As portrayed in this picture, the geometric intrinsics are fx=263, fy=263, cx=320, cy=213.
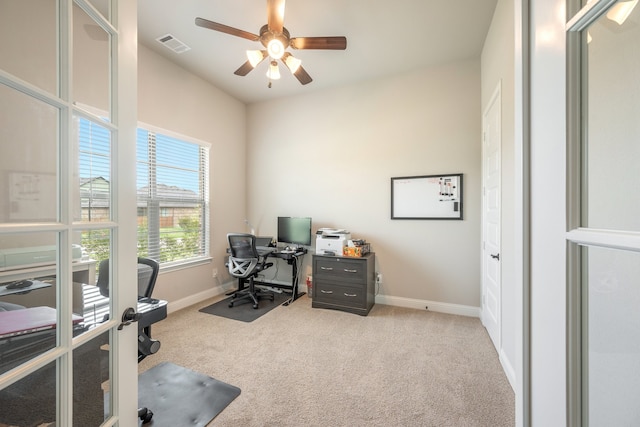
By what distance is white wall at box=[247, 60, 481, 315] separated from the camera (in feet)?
10.5

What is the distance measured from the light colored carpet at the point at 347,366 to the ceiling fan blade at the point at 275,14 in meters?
2.78

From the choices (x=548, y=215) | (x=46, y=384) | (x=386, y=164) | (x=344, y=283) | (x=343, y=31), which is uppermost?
(x=343, y=31)

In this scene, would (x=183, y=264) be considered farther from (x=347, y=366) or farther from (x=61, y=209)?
(x=61, y=209)

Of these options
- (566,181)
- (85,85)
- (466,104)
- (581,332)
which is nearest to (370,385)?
(581,332)

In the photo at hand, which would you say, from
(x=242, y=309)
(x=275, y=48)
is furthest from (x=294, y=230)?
(x=275, y=48)

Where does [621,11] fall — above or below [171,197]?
above

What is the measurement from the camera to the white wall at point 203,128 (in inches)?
121

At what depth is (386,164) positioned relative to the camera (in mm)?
3598

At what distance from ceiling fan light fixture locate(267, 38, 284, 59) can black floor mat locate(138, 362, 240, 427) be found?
272 cm

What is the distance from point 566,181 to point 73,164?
1210 millimetres

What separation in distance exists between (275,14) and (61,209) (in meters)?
2.07

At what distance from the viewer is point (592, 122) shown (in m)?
0.52

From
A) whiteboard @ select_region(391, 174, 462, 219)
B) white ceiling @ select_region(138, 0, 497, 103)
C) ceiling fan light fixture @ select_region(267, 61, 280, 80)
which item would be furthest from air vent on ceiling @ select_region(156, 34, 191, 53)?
whiteboard @ select_region(391, 174, 462, 219)

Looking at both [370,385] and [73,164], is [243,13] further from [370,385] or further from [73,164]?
→ [370,385]
